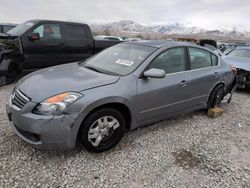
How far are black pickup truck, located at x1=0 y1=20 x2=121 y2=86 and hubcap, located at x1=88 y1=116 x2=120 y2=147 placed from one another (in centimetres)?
405

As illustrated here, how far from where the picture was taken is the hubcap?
301 cm

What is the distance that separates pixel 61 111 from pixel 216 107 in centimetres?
358

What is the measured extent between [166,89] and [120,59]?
0.91 meters

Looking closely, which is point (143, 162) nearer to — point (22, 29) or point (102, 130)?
point (102, 130)

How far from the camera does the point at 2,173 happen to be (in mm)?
2645

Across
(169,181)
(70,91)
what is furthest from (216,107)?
(70,91)

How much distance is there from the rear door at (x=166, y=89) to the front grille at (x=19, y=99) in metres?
1.52

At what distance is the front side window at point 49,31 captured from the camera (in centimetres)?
650

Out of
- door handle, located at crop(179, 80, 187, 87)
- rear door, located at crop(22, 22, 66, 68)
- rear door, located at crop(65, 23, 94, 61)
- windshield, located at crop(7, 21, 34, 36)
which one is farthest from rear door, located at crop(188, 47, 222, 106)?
windshield, located at crop(7, 21, 34, 36)

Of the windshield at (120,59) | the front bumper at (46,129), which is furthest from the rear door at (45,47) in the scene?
the front bumper at (46,129)

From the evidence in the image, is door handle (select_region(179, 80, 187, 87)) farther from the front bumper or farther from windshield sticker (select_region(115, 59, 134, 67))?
the front bumper

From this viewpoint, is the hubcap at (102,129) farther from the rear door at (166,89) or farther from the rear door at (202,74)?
the rear door at (202,74)

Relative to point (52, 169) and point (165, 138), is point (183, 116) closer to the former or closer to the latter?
point (165, 138)

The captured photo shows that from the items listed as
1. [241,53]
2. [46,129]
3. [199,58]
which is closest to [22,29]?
[46,129]
